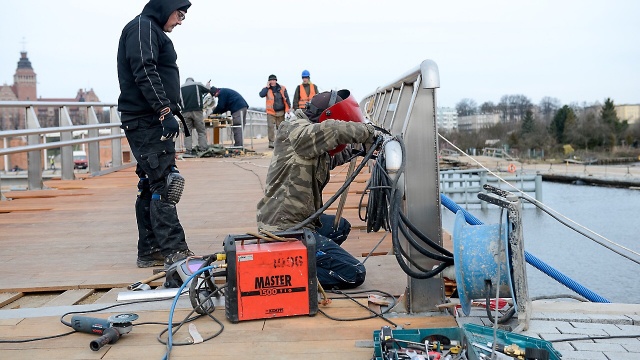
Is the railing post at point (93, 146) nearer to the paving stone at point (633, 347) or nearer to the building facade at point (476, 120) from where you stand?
the paving stone at point (633, 347)

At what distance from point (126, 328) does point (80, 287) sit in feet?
4.04

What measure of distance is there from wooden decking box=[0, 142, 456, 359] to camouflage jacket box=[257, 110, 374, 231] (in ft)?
2.07

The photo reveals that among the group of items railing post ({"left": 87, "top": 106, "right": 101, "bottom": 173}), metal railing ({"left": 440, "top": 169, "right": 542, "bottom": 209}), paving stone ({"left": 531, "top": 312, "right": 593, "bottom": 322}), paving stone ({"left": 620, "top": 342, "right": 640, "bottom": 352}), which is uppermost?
railing post ({"left": 87, "top": 106, "right": 101, "bottom": 173})

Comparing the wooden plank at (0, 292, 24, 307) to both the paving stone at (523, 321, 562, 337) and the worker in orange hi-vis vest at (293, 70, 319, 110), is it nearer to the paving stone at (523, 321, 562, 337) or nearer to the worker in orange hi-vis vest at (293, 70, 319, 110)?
the paving stone at (523, 321, 562, 337)

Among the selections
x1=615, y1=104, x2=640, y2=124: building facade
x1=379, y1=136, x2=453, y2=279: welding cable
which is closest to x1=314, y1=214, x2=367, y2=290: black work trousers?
x1=379, y1=136, x2=453, y2=279: welding cable

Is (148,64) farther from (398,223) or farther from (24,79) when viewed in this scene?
(24,79)

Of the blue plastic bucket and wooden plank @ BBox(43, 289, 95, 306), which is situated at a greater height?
the blue plastic bucket

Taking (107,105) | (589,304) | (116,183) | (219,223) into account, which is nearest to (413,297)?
(589,304)

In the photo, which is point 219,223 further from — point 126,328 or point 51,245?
point 126,328

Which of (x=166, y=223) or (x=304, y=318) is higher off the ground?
(x=166, y=223)

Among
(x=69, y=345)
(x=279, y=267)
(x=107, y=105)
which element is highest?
(x=107, y=105)

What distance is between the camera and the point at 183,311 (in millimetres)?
3871

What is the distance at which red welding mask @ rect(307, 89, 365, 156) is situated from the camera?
414 cm

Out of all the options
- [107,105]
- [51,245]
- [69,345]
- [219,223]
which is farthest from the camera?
[107,105]
